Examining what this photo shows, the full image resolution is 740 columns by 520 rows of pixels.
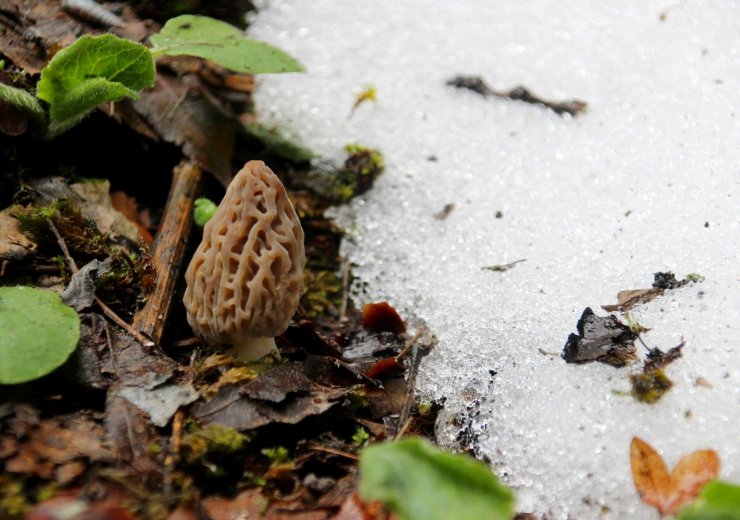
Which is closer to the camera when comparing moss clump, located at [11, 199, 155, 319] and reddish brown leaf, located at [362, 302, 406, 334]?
moss clump, located at [11, 199, 155, 319]

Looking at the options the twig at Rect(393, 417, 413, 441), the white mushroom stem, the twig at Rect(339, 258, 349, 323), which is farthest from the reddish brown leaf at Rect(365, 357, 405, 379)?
the twig at Rect(339, 258, 349, 323)

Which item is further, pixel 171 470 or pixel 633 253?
pixel 633 253

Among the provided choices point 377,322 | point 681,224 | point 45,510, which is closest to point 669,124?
point 681,224

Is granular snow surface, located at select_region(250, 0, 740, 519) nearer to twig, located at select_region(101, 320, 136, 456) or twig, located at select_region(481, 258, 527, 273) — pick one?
twig, located at select_region(481, 258, 527, 273)

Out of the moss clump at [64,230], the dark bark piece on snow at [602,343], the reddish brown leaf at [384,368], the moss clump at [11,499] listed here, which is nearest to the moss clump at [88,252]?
the moss clump at [64,230]

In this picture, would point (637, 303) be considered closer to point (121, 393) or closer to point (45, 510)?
point (121, 393)

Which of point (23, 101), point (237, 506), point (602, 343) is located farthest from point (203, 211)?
point (602, 343)
